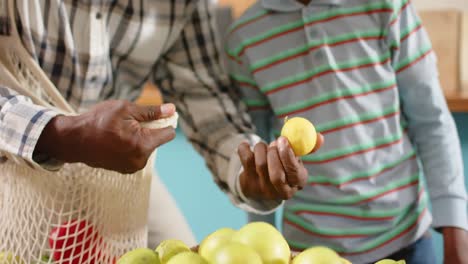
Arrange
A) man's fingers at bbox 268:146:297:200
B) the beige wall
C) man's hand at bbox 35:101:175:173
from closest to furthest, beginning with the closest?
man's hand at bbox 35:101:175:173, man's fingers at bbox 268:146:297:200, the beige wall

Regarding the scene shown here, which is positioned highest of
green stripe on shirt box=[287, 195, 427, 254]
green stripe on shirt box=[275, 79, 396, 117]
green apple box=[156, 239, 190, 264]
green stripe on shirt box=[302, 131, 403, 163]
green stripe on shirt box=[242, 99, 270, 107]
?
green apple box=[156, 239, 190, 264]

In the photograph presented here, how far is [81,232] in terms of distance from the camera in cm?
81

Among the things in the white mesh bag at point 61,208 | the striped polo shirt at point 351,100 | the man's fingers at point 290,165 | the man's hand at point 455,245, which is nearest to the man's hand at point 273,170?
the man's fingers at point 290,165

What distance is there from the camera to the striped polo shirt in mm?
1109

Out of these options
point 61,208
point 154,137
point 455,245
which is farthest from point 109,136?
point 455,245

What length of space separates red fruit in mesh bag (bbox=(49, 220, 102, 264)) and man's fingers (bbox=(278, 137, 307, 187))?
0.82 feet

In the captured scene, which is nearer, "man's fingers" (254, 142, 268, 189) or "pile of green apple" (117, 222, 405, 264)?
"pile of green apple" (117, 222, 405, 264)

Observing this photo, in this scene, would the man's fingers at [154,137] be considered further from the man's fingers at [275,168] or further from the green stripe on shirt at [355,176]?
the green stripe on shirt at [355,176]

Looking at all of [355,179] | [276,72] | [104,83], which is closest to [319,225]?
[355,179]

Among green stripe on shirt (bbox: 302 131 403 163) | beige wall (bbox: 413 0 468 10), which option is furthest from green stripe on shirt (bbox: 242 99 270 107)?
beige wall (bbox: 413 0 468 10)

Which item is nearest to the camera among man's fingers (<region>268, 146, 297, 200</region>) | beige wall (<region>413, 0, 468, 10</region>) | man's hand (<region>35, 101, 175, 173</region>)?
Result: man's hand (<region>35, 101, 175, 173</region>)

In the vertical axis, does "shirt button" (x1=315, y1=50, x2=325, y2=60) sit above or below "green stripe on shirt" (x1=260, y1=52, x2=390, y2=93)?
above

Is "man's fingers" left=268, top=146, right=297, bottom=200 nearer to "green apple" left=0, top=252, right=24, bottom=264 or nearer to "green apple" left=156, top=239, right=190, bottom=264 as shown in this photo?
"green apple" left=156, top=239, right=190, bottom=264

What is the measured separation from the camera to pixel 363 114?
43.8 inches
